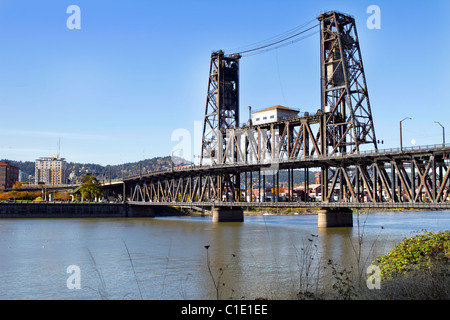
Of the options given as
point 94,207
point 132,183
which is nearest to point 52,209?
point 94,207

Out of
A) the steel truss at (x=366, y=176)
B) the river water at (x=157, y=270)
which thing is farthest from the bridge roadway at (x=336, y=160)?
the river water at (x=157, y=270)

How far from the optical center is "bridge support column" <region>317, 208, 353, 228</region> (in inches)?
3193

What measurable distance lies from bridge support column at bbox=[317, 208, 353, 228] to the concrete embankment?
79637 mm

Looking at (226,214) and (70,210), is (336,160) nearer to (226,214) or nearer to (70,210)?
(226,214)

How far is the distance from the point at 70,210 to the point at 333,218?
83089mm

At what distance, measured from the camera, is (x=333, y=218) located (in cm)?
8162

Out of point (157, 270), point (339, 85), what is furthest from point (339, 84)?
point (157, 270)

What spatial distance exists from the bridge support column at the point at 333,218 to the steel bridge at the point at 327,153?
581 mm

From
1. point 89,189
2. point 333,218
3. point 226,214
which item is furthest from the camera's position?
point 89,189

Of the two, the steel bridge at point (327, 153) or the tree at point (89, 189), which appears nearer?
the steel bridge at point (327, 153)

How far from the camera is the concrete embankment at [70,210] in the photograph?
420ft
